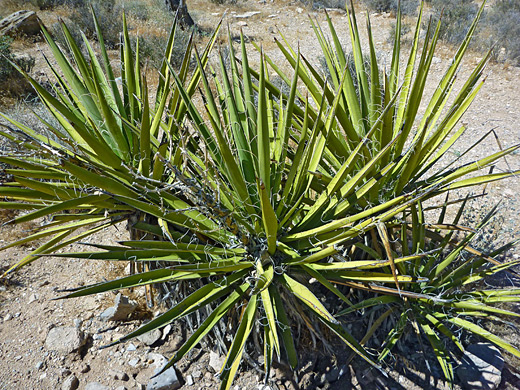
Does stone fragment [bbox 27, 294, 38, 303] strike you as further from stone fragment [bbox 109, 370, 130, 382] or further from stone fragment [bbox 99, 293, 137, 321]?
stone fragment [bbox 109, 370, 130, 382]

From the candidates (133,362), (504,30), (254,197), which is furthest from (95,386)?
(504,30)

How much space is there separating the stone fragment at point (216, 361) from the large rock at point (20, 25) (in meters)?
9.45

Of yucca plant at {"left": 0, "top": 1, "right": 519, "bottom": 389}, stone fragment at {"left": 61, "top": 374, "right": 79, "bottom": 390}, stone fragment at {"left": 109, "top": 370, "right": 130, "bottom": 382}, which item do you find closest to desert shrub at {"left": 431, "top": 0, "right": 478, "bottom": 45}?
yucca plant at {"left": 0, "top": 1, "right": 519, "bottom": 389}

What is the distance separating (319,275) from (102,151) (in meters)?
1.40

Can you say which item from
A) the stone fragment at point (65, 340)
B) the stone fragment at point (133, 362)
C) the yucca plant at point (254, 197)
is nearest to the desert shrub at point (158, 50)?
the yucca plant at point (254, 197)

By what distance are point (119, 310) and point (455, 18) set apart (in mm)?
10671

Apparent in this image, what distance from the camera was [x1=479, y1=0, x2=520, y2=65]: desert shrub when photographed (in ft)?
25.0

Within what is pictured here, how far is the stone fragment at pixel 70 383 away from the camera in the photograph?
8.04ft

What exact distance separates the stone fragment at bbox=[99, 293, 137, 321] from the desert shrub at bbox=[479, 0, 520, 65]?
26.9 feet

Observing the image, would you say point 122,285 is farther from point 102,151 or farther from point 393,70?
point 393,70

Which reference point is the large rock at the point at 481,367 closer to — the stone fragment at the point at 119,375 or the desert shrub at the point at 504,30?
the stone fragment at the point at 119,375

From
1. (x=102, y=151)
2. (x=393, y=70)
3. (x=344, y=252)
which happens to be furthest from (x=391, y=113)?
(x=102, y=151)

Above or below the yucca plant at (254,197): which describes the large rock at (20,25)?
below

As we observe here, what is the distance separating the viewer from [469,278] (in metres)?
2.50
